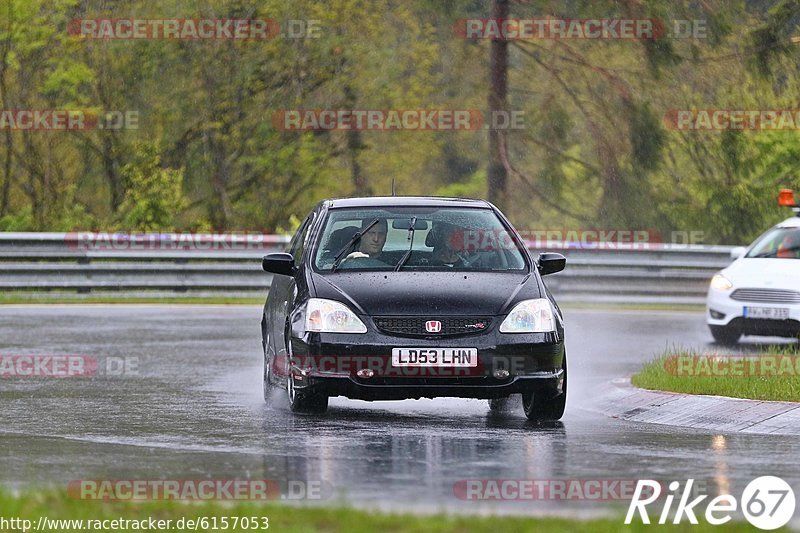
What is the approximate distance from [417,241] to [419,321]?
1.27 m

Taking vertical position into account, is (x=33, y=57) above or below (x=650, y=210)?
above

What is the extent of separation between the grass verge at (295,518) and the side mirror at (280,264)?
5274 mm

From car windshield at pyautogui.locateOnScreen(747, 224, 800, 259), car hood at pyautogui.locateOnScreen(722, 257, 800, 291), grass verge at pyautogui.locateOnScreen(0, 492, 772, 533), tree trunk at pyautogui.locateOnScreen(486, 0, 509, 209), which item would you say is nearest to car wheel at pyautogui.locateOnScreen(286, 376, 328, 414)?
grass verge at pyautogui.locateOnScreen(0, 492, 772, 533)

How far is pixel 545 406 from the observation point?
41.0ft

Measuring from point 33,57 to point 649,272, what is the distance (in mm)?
16347

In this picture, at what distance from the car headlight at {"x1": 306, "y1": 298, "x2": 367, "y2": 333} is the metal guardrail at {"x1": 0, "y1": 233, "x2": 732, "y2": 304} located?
16099 millimetres

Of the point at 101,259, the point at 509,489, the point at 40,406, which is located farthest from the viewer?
the point at 101,259

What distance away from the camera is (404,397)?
472 inches

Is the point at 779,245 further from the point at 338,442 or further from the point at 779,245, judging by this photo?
the point at 338,442

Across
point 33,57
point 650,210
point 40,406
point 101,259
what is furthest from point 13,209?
point 40,406

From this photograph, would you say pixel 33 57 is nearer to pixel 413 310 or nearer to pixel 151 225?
pixel 151 225

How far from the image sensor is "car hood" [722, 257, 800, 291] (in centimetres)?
1973

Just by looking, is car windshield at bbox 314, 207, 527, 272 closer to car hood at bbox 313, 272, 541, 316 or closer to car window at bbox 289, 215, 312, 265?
car hood at bbox 313, 272, 541, 316

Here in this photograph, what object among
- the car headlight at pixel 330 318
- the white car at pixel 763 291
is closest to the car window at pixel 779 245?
the white car at pixel 763 291
